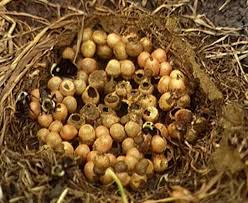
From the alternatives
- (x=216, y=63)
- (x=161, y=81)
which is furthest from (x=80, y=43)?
(x=216, y=63)

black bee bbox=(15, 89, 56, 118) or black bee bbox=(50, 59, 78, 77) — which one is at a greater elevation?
black bee bbox=(50, 59, 78, 77)

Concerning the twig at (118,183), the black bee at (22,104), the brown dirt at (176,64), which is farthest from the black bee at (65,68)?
the twig at (118,183)

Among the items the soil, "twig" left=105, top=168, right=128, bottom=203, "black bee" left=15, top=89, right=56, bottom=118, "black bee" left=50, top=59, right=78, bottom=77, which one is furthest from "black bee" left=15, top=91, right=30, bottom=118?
the soil

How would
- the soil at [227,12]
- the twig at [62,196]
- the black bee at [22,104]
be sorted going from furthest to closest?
the soil at [227,12] → the black bee at [22,104] → the twig at [62,196]

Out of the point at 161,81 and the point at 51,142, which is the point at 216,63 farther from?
the point at 51,142

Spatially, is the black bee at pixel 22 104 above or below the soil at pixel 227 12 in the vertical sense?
below

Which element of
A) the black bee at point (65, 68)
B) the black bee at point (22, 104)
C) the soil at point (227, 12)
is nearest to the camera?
the black bee at point (22, 104)

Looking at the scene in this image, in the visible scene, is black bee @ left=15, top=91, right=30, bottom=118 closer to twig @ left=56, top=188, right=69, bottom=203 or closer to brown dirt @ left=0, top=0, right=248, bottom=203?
brown dirt @ left=0, top=0, right=248, bottom=203

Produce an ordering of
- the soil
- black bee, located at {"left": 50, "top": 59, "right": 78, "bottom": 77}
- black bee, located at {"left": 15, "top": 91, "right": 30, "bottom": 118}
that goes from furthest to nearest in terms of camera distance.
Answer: the soil
black bee, located at {"left": 50, "top": 59, "right": 78, "bottom": 77}
black bee, located at {"left": 15, "top": 91, "right": 30, "bottom": 118}

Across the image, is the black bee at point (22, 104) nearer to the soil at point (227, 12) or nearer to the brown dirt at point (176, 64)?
the brown dirt at point (176, 64)
